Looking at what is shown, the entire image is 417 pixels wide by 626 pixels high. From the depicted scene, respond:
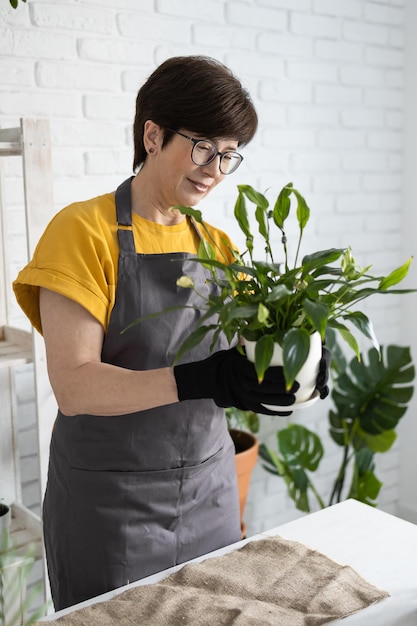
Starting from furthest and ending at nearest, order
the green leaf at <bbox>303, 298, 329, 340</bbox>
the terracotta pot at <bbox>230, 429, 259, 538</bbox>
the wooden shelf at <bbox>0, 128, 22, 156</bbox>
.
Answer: the terracotta pot at <bbox>230, 429, 259, 538</bbox>
the wooden shelf at <bbox>0, 128, 22, 156</bbox>
the green leaf at <bbox>303, 298, 329, 340</bbox>

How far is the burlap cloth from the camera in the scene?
1.15m

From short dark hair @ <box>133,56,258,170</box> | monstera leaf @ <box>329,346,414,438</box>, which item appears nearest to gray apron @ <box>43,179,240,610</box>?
short dark hair @ <box>133,56,258,170</box>

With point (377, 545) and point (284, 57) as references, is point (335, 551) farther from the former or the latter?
point (284, 57)

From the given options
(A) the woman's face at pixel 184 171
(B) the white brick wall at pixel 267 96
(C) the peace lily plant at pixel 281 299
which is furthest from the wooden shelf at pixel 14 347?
(C) the peace lily plant at pixel 281 299

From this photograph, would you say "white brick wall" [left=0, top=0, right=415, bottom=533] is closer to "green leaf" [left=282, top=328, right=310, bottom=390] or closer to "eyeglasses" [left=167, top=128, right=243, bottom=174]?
"eyeglasses" [left=167, top=128, right=243, bottom=174]

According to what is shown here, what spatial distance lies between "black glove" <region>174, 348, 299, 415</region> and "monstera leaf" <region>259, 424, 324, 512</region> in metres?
1.48

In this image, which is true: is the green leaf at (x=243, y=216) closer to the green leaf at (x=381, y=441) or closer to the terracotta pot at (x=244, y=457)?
the terracotta pot at (x=244, y=457)

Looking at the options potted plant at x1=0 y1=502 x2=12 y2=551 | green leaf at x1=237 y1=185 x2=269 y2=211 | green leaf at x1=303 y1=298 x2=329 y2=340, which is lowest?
potted plant at x1=0 y1=502 x2=12 y2=551

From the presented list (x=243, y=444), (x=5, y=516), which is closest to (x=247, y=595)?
(x=5, y=516)

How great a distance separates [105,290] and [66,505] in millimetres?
459

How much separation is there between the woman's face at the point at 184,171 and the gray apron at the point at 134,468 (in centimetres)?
10

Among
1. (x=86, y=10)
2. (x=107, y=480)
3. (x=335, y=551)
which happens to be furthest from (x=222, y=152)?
(x=86, y=10)

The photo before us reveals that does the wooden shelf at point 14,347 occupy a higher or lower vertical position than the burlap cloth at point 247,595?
higher

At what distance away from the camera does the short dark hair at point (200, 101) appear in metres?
1.40
